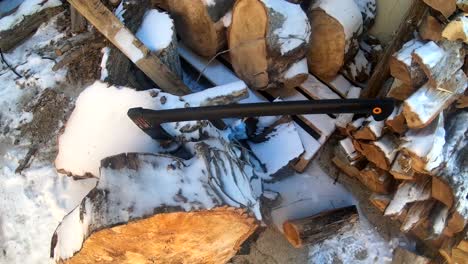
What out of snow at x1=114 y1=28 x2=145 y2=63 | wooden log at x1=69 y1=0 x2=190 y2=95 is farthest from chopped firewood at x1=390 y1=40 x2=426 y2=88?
snow at x1=114 y1=28 x2=145 y2=63

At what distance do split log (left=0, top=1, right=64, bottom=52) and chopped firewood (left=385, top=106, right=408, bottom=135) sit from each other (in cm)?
203

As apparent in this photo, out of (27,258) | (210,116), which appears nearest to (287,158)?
(210,116)

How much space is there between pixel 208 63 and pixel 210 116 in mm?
747

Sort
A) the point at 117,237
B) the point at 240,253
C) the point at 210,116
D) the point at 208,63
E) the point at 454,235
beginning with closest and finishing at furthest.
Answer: the point at 117,237 → the point at 210,116 → the point at 454,235 → the point at 240,253 → the point at 208,63

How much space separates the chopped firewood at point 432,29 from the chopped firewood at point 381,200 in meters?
0.76

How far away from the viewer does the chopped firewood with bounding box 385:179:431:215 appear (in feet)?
7.14

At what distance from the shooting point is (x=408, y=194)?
220 centimetres

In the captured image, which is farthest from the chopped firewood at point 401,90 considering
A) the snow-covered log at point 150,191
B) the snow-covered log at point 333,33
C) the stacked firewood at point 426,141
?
the snow-covered log at point 150,191

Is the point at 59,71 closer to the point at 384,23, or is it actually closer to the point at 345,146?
the point at 345,146

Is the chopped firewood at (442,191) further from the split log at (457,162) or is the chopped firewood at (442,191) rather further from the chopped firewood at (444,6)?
the chopped firewood at (444,6)

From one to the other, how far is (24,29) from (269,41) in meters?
1.54

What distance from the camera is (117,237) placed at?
1862mm

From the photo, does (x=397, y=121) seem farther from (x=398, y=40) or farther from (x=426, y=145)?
(x=398, y=40)

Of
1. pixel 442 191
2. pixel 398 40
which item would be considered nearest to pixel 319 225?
pixel 442 191
